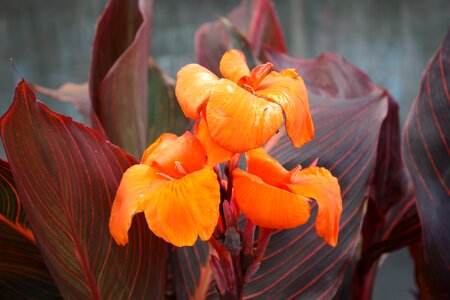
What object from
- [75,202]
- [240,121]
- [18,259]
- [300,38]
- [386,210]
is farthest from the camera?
[300,38]

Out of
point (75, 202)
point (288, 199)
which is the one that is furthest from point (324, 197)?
point (75, 202)

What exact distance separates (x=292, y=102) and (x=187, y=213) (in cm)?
9

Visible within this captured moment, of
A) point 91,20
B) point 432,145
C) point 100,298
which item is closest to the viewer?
point 100,298

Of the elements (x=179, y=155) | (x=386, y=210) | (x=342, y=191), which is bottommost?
(x=386, y=210)

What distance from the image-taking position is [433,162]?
541 millimetres

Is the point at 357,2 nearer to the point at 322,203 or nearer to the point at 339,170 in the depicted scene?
the point at 339,170

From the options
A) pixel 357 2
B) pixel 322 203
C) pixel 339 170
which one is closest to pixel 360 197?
pixel 339 170

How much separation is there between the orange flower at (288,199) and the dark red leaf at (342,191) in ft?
0.50

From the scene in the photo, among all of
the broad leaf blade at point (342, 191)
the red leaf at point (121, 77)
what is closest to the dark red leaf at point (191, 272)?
the broad leaf blade at point (342, 191)

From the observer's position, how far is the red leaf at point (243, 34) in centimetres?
73

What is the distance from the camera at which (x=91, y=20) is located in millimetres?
1226

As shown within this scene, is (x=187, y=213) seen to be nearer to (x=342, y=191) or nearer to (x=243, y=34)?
(x=342, y=191)

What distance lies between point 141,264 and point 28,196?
103 mm

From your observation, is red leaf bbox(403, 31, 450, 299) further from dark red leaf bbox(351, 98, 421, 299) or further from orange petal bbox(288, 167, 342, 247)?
orange petal bbox(288, 167, 342, 247)
